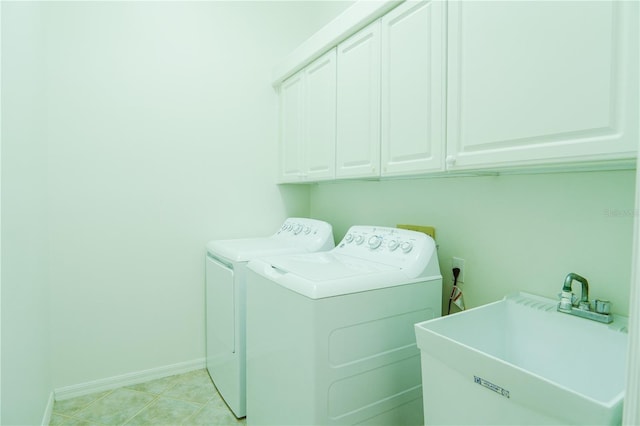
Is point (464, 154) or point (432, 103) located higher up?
point (432, 103)

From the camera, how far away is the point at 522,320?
1.27 meters

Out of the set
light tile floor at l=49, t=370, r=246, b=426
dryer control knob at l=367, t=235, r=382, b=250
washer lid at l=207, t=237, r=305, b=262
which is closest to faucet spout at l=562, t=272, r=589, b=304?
dryer control knob at l=367, t=235, r=382, b=250

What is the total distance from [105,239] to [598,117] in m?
2.47

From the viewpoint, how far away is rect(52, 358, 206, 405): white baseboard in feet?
6.68

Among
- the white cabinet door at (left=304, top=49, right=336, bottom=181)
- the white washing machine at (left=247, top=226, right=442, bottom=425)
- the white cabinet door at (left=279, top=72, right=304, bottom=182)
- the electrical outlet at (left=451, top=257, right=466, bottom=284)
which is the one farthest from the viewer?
the white cabinet door at (left=279, top=72, right=304, bottom=182)

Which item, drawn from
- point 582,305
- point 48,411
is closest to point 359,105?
point 582,305

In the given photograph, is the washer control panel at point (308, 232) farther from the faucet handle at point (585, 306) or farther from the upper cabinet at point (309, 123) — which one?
the faucet handle at point (585, 306)

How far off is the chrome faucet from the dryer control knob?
29.7 inches

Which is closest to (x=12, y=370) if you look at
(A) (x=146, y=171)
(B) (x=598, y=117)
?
(A) (x=146, y=171)

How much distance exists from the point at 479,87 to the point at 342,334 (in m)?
1.00

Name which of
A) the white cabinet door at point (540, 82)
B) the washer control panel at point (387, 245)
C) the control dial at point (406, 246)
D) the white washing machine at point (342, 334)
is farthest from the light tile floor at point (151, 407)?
the white cabinet door at point (540, 82)

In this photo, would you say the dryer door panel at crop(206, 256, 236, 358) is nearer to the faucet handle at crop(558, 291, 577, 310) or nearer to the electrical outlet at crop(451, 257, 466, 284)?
the electrical outlet at crop(451, 257, 466, 284)

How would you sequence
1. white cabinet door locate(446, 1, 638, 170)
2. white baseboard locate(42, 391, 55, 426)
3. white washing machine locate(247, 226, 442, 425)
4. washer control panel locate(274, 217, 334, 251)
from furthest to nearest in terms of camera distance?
washer control panel locate(274, 217, 334, 251) → white baseboard locate(42, 391, 55, 426) → white washing machine locate(247, 226, 442, 425) → white cabinet door locate(446, 1, 638, 170)

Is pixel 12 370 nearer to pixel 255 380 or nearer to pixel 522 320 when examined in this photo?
pixel 255 380
